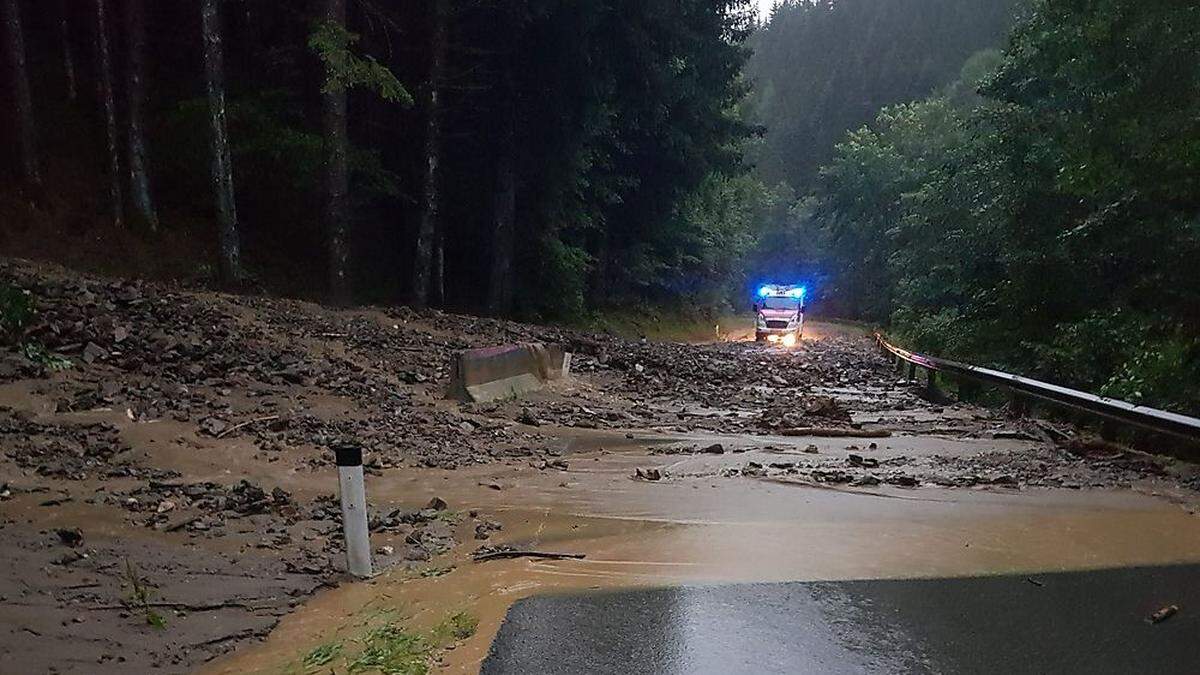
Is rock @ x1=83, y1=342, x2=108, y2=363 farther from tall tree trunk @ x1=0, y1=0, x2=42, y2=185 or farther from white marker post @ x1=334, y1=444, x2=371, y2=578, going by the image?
tall tree trunk @ x1=0, y1=0, x2=42, y2=185

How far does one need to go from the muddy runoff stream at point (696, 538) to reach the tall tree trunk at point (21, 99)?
1716 centimetres

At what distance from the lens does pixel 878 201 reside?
6675 cm

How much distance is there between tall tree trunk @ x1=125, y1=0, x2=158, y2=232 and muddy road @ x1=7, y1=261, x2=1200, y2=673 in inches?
298

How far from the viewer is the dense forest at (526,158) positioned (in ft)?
39.3

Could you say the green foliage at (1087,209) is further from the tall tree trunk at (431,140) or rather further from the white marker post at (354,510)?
the tall tree trunk at (431,140)

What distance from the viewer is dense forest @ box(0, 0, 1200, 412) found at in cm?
1198

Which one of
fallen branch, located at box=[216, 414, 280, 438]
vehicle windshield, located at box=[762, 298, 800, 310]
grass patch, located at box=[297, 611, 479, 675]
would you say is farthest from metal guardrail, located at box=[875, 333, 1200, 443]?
vehicle windshield, located at box=[762, 298, 800, 310]

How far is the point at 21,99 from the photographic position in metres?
19.1

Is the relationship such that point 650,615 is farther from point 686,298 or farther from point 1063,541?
point 686,298

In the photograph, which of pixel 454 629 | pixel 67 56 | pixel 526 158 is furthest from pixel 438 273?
pixel 454 629

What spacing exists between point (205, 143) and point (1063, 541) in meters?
21.1

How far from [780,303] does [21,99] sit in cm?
2855

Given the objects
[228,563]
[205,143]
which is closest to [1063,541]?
[228,563]

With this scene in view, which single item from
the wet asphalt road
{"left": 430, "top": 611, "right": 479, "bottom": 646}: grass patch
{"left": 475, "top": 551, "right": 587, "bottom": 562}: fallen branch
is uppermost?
{"left": 430, "top": 611, "right": 479, "bottom": 646}: grass patch
